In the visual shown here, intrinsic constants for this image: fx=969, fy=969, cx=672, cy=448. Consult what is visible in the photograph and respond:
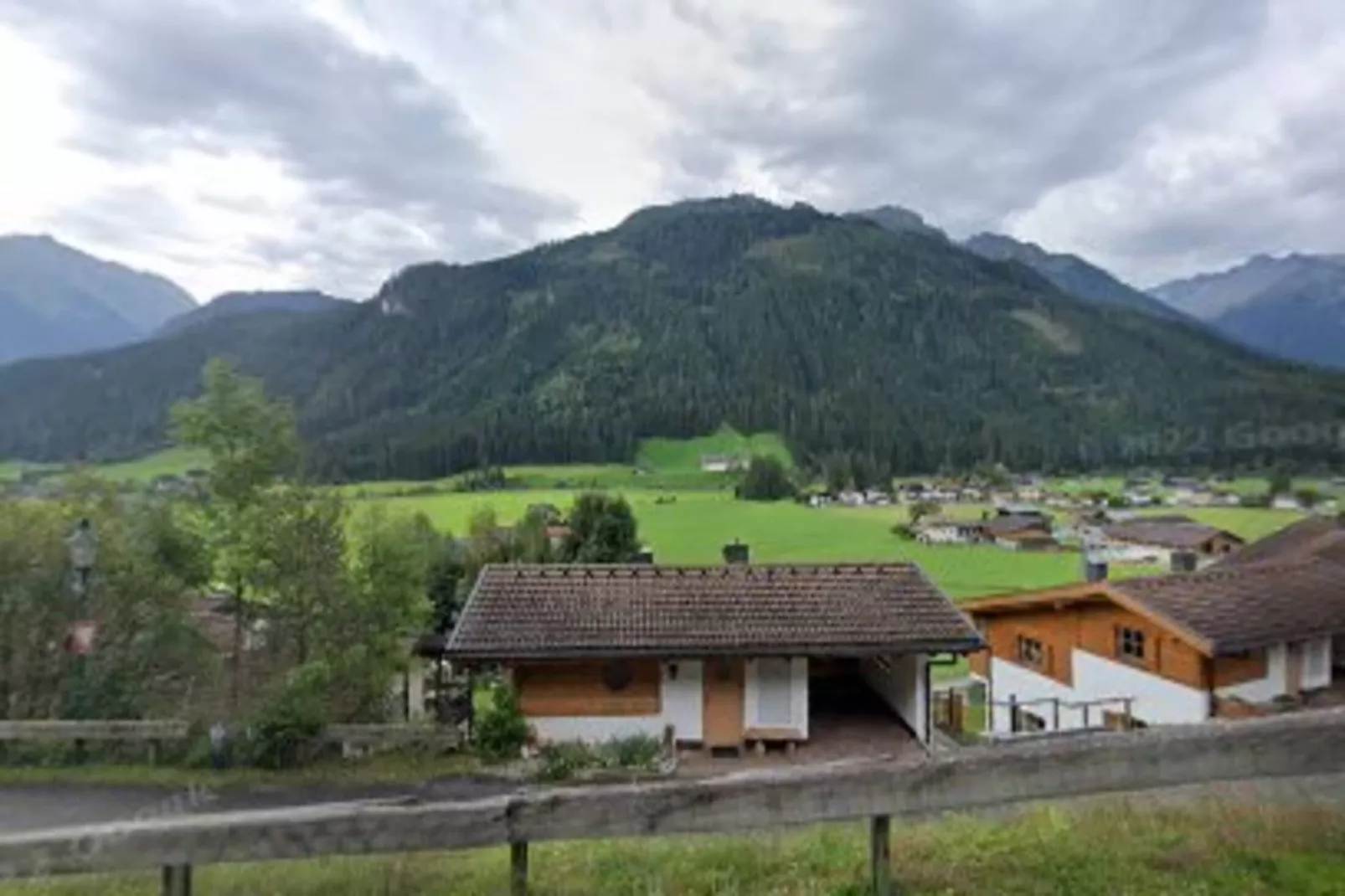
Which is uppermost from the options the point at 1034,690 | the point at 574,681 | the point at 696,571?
the point at 696,571

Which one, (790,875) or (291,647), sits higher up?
(790,875)

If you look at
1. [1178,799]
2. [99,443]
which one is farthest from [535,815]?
[99,443]

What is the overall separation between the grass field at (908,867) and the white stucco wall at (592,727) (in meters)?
14.8

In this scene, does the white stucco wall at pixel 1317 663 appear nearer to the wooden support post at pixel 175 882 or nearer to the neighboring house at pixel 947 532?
the wooden support post at pixel 175 882

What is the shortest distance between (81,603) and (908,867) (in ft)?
68.4

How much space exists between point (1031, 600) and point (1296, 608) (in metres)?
6.58

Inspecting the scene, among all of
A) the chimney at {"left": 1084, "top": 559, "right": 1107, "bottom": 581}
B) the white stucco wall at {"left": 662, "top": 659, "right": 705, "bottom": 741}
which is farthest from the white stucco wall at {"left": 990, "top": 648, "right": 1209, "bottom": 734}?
the white stucco wall at {"left": 662, "top": 659, "right": 705, "bottom": 741}

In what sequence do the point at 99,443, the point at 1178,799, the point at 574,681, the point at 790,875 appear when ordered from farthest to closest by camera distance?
the point at 99,443 → the point at 574,681 → the point at 1178,799 → the point at 790,875

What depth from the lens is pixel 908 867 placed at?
4590 millimetres

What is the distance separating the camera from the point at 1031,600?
Answer: 92.9 feet

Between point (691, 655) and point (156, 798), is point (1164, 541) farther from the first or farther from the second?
point (156, 798)

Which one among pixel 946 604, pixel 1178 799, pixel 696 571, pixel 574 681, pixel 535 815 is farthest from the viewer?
pixel 696 571

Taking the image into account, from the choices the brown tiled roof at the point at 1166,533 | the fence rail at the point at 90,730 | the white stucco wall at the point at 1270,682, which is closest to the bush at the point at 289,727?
the fence rail at the point at 90,730

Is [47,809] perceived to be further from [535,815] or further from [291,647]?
[535,815]
